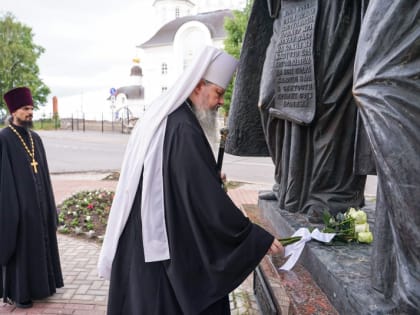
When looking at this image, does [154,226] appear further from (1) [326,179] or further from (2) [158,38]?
(2) [158,38]

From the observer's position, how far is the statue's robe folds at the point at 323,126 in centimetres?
257

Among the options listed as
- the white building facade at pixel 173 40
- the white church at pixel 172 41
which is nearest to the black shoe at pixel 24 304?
the white church at pixel 172 41

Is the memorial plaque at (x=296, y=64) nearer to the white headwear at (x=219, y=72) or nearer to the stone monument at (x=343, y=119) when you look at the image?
the stone monument at (x=343, y=119)

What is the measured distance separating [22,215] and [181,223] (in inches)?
94.5

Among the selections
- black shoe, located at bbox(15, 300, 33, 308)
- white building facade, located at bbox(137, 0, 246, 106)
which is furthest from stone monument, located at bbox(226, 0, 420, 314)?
white building facade, located at bbox(137, 0, 246, 106)

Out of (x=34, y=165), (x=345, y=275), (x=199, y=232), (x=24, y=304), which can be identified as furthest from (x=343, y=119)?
(x=24, y=304)

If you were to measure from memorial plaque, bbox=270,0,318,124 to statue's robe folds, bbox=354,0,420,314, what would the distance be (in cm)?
123

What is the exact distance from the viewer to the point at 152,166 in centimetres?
191

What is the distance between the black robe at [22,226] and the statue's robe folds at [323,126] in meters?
2.23

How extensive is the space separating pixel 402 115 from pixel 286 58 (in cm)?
174

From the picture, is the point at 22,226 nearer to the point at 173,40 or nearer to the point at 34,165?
the point at 34,165

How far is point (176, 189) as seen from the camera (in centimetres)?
189

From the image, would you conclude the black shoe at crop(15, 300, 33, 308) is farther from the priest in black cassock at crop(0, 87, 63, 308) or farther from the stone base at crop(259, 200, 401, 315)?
the stone base at crop(259, 200, 401, 315)

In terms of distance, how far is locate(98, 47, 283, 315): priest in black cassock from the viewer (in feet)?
6.07
